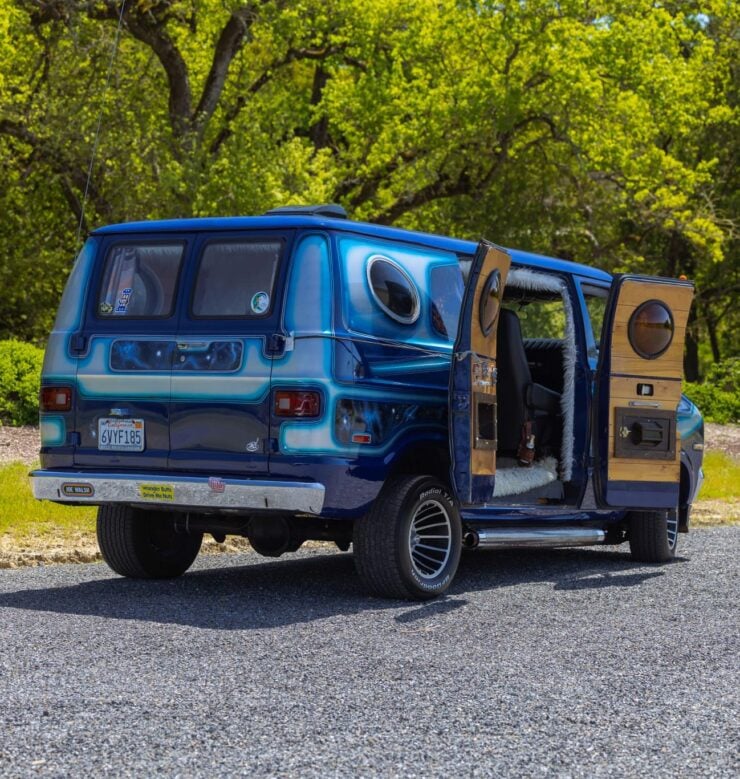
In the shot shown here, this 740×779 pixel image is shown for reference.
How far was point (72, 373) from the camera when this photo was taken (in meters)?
8.41

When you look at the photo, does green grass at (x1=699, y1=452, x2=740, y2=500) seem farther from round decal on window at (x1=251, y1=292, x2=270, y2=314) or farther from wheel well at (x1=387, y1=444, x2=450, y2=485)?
round decal on window at (x1=251, y1=292, x2=270, y2=314)

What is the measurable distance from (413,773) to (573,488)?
541 centimetres

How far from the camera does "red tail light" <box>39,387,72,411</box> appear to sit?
27.5 ft

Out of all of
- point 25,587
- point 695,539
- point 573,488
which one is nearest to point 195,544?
point 25,587

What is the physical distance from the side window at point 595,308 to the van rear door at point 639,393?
1.49 ft

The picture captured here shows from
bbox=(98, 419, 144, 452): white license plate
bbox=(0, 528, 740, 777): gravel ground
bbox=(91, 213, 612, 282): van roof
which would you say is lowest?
bbox=(0, 528, 740, 777): gravel ground

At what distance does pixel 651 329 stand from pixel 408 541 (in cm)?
256

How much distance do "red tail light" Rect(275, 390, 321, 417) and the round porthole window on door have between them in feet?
3.97

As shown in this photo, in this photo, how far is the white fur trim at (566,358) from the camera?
9.70 m

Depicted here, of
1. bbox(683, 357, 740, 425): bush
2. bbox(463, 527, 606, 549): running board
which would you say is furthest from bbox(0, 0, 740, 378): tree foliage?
bbox(463, 527, 606, 549): running board

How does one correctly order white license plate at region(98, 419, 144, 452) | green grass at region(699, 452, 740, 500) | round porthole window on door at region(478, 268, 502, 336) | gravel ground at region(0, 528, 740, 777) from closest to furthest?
gravel ground at region(0, 528, 740, 777), white license plate at region(98, 419, 144, 452), round porthole window on door at region(478, 268, 502, 336), green grass at region(699, 452, 740, 500)

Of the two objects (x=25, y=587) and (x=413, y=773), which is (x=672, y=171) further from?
(x=413, y=773)

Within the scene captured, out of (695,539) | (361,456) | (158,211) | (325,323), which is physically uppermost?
(158,211)

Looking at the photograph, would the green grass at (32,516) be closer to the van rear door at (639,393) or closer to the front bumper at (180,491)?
the front bumper at (180,491)
